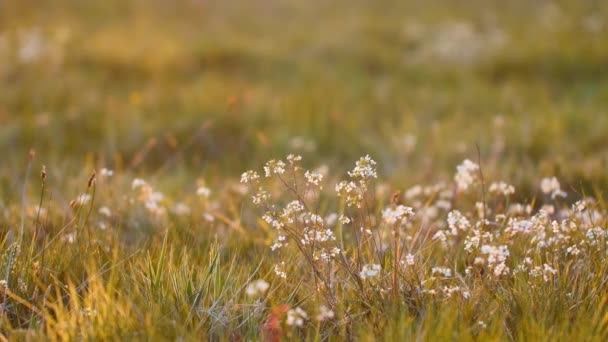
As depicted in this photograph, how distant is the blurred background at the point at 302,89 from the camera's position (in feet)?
17.4

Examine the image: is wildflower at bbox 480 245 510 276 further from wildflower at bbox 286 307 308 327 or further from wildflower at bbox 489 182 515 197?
wildflower at bbox 286 307 308 327

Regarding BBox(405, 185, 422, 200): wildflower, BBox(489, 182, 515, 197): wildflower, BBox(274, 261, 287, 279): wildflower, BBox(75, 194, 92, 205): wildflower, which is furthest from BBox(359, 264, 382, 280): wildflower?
BBox(405, 185, 422, 200): wildflower

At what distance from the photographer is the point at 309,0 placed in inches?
458

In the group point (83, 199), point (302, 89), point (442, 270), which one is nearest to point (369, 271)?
point (442, 270)

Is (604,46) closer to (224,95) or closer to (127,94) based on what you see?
(224,95)

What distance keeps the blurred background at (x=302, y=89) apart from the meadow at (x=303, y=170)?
0.03m

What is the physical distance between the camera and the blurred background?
5312 millimetres

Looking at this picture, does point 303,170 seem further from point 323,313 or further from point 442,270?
point 323,313

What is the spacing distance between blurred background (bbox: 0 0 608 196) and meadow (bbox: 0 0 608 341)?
0.09ft

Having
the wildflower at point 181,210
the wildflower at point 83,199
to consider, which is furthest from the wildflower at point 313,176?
the wildflower at point 181,210

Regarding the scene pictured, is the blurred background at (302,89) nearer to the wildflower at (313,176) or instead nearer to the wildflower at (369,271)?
the wildflower at (313,176)

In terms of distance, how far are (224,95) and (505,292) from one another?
4.46m

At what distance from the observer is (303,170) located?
198 inches

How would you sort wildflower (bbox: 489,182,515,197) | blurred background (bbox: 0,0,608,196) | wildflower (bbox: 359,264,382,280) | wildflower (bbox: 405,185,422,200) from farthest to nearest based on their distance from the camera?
blurred background (bbox: 0,0,608,196)
wildflower (bbox: 405,185,422,200)
wildflower (bbox: 489,182,515,197)
wildflower (bbox: 359,264,382,280)
